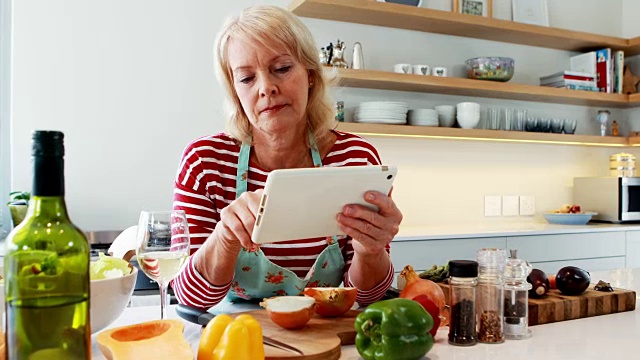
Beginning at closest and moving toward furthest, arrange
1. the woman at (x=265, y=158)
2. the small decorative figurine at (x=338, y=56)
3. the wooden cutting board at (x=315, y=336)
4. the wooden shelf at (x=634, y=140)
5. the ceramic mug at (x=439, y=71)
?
the wooden cutting board at (x=315, y=336), the woman at (x=265, y=158), the small decorative figurine at (x=338, y=56), the ceramic mug at (x=439, y=71), the wooden shelf at (x=634, y=140)

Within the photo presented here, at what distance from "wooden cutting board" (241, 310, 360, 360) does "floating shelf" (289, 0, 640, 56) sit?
2275 mm

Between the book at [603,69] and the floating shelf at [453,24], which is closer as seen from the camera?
the floating shelf at [453,24]

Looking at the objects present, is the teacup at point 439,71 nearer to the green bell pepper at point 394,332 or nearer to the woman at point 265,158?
the woman at point 265,158

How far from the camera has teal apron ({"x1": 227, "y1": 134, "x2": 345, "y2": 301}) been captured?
1457mm

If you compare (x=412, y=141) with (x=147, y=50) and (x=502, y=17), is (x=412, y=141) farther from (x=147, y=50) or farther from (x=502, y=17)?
(x=147, y=50)

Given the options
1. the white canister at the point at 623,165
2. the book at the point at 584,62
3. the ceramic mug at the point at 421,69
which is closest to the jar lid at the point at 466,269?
the ceramic mug at the point at 421,69

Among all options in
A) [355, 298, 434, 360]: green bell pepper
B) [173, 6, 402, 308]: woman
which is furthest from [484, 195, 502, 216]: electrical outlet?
[355, 298, 434, 360]: green bell pepper

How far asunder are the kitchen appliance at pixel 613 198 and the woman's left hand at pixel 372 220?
3.09m

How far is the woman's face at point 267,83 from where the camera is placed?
142 centimetres

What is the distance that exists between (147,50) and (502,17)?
2309 millimetres

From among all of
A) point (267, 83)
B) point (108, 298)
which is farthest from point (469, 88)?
point (108, 298)

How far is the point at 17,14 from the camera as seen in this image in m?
2.74

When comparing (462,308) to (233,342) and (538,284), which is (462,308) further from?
(233,342)

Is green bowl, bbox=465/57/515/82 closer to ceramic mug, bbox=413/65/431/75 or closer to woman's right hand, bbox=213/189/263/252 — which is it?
ceramic mug, bbox=413/65/431/75
